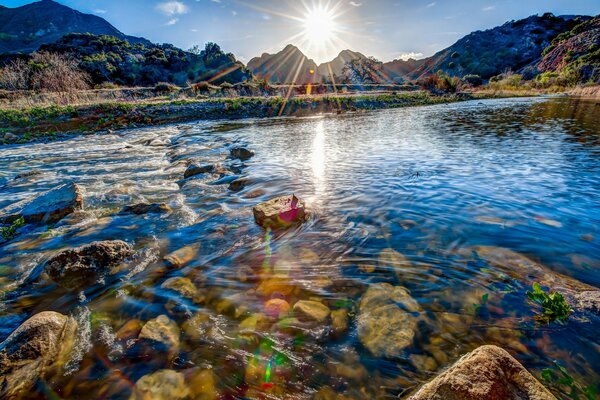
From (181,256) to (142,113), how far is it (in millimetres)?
25670

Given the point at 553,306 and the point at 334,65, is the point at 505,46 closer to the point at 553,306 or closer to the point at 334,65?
the point at 334,65

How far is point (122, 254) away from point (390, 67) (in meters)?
215

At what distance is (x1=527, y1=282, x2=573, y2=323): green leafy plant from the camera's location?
2.58m

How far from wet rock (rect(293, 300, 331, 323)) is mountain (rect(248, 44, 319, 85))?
17081cm

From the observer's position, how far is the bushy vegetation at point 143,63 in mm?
60875

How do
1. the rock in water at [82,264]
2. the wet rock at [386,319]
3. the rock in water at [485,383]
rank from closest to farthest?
the rock in water at [485,383], the wet rock at [386,319], the rock in water at [82,264]

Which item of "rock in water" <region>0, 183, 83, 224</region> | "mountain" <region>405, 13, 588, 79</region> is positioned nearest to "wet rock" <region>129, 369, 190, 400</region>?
"rock in water" <region>0, 183, 83, 224</region>

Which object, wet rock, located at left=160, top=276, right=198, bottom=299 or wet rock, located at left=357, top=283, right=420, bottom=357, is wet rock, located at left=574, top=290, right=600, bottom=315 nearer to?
wet rock, located at left=357, top=283, right=420, bottom=357

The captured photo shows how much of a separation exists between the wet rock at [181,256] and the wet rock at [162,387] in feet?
6.01

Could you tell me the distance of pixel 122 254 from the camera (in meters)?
4.09

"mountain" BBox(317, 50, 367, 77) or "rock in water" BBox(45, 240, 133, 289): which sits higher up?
"mountain" BBox(317, 50, 367, 77)

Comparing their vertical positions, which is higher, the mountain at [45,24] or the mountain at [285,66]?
the mountain at [45,24]

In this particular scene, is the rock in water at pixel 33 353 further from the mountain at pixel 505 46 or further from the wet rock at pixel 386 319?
the mountain at pixel 505 46

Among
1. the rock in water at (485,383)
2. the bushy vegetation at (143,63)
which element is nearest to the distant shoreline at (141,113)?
the rock in water at (485,383)
